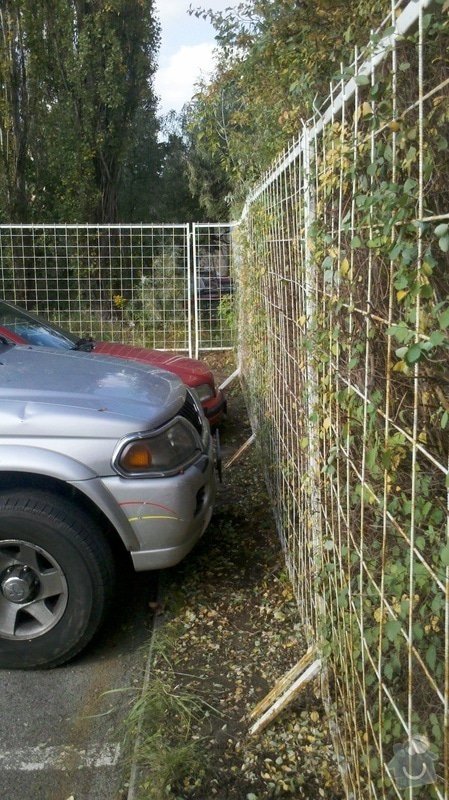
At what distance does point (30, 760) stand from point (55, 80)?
623 inches

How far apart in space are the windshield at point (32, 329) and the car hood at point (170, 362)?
1.10ft

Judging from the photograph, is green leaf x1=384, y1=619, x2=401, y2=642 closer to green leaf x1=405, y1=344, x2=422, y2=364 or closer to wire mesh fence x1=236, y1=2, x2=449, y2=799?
wire mesh fence x1=236, y1=2, x2=449, y2=799

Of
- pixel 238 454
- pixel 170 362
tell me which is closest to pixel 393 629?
pixel 238 454

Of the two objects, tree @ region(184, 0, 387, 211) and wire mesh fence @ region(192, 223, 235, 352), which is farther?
wire mesh fence @ region(192, 223, 235, 352)

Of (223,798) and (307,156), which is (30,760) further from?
(307,156)

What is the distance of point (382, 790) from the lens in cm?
188

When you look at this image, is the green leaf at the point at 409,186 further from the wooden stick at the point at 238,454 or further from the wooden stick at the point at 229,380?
the wooden stick at the point at 229,380

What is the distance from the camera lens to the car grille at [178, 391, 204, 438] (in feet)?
13.6

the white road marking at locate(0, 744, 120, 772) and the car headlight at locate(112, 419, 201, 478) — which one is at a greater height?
the car headlight at locate(112, 419, 201, 478)

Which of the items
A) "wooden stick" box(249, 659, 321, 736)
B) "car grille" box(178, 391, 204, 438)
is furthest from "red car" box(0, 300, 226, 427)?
"wooden stick" box(249, 659, 321, 736)

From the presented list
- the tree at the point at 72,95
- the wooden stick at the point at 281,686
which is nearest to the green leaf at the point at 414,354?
the wooden stick at the point at 281,686

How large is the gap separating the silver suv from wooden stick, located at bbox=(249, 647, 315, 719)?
31.1 inches

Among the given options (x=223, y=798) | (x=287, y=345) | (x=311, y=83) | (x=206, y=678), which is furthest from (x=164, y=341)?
(x=223, y=798)

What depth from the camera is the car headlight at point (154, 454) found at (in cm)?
336
